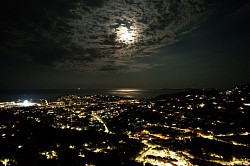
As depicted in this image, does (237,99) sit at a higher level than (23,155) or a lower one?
higher

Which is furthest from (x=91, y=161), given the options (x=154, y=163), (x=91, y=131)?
(x=91, y=131)

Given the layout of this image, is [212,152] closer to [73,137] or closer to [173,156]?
[173,156]

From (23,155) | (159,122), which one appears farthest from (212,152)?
(23,155)

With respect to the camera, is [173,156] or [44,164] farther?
[173,156]

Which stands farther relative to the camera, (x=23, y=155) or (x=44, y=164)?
(x=23, y=155)

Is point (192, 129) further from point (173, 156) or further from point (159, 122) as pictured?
point (173, 156)

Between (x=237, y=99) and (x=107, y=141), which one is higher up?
(x=237, y=99)

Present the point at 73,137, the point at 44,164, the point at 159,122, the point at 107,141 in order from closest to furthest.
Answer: the point at 44,164
the point at 107,141
the point at 73,137
the point at 159,122

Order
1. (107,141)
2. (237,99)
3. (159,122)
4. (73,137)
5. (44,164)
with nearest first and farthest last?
1. (44,164)
2. (107,141)
3. (73,137)
4. (159,122)
5. (237,99)

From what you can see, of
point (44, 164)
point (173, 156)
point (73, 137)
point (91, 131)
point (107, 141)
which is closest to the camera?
point (44, 164)
